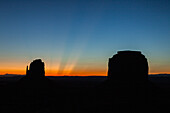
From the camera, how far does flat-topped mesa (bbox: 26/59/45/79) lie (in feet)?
218

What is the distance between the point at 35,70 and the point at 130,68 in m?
43.5

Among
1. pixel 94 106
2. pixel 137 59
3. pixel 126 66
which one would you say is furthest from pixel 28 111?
pixel 137 59

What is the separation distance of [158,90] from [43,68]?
49515 mm

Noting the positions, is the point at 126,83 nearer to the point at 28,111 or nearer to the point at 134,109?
the point at 134,109

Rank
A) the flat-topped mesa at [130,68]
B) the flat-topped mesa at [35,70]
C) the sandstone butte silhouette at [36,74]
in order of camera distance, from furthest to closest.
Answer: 1. the flat-topped mesa at [35,70]
2. the sandstone butte silhouette at [36,74]
3. the flat-topped mesa at [130,68]

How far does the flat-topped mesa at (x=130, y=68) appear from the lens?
37188mm

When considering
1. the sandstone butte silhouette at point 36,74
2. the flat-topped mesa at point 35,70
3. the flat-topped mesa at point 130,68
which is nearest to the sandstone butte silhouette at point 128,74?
the flat-topped mesa at point 130,68

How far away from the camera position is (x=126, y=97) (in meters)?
31.6

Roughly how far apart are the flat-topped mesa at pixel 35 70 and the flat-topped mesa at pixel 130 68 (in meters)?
37.5

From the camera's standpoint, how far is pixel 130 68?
37500 millimetres

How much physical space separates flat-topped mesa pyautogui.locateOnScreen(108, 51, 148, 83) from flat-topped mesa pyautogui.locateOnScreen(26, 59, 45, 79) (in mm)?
37526

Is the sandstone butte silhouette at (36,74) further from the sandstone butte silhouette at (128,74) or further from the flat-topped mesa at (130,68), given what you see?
the flat-topped mesa at (130,68)

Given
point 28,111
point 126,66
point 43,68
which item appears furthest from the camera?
point 43,68

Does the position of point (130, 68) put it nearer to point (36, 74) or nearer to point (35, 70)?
point (36, 74)
